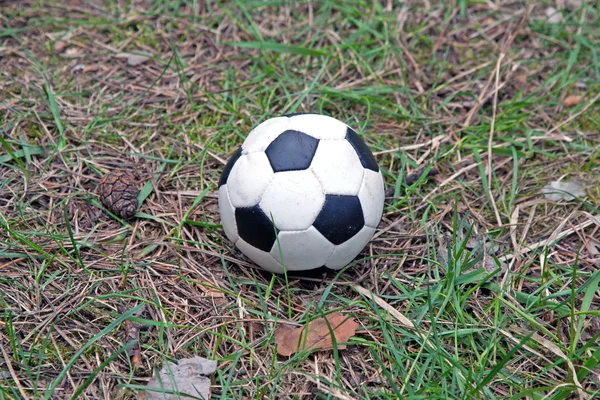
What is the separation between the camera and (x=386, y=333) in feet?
7.76

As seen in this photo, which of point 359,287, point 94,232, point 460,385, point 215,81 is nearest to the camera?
point 460,385

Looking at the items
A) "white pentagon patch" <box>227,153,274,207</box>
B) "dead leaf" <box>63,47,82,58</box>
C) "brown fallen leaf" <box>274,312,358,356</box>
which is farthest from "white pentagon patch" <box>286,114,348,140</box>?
"dead leaf" <box>63,47,82,58</box>

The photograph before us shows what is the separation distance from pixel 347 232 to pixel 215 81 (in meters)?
1.71

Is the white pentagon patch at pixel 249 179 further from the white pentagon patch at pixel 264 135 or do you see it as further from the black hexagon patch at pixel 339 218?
the black hexagon patch at pixel 339 218

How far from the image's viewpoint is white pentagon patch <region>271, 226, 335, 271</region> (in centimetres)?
241

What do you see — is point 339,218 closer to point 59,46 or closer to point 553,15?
point 59,46

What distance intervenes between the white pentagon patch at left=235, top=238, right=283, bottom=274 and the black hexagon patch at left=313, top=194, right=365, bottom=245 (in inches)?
10.9

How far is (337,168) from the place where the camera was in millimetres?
2475

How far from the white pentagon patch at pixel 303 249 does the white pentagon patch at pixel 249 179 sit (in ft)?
0.71

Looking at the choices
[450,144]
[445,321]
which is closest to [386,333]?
[445,321]

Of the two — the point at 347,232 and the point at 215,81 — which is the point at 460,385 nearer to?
the point at 347,232

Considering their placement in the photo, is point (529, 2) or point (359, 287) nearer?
point (359, 287)

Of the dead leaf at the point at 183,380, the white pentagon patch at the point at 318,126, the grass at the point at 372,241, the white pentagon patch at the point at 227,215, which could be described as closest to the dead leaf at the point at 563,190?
the grass at the point at 372,241

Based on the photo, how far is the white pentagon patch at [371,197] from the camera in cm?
251
